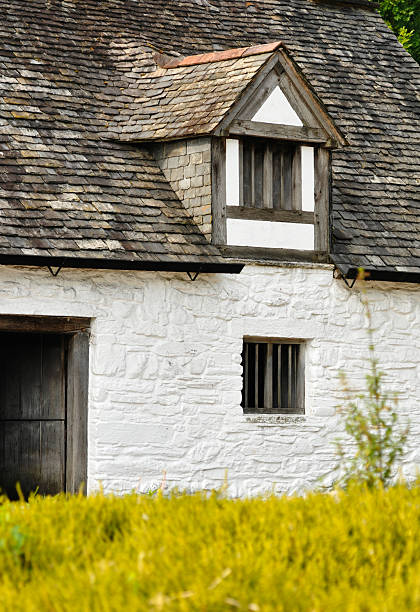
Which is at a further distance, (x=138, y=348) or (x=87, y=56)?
(x=87, y=56)

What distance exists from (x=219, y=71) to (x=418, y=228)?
115 inches

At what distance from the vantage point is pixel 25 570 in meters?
5.64

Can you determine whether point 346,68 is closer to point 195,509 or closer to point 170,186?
point 170,186

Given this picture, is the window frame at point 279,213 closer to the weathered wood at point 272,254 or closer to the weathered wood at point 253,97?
the weathered wood at point 272,254

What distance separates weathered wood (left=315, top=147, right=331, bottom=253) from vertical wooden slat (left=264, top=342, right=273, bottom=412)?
4.09 feet

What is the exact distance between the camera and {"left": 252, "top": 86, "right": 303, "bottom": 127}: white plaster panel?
42.2 feet

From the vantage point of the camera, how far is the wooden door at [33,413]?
12.3 m

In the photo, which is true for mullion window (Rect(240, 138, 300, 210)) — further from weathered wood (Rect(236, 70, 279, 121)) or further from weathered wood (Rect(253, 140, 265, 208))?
weathered wood (Rect(236, 70, 279, 121))

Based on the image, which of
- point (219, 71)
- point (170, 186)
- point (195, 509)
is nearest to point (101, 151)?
point (170, 186)

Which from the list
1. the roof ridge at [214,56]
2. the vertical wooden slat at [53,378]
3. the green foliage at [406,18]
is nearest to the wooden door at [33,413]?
the vertical wooden slat at [53,378]

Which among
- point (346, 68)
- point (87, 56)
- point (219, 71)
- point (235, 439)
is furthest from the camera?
point (346, 68)

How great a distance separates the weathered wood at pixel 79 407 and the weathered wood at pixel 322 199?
115 inches

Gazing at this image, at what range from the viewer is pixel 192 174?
12.8 m

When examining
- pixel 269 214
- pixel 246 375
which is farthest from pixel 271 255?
pixel 246 375
